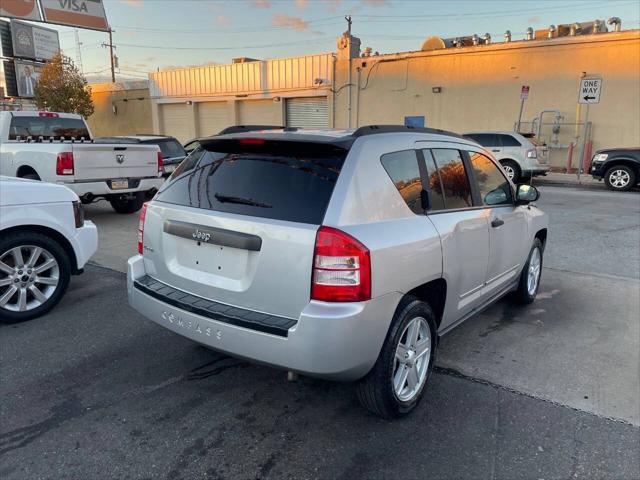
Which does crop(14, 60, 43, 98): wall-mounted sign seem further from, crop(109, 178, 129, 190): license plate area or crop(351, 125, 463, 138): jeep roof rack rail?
crop(351, 125, 463, 138): jeep roof rack rail

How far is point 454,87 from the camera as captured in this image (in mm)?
22000

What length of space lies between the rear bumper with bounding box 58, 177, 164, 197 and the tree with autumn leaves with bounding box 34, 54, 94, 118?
2522 centimetres

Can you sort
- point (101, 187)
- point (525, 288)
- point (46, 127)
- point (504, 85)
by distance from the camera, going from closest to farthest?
point (525, 288) < point (101, 187) < point (46, 127) < point (504, 85)

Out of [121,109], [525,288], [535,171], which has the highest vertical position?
[121,109]

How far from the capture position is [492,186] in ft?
13.7

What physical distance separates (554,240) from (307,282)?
6.81 metres

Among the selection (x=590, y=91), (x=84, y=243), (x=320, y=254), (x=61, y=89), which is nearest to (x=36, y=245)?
(x=84, y=243)

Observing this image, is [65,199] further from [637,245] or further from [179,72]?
[179,72]

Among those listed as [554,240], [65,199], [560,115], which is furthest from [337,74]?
[65,199]

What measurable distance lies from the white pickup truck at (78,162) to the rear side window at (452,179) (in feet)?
21.2

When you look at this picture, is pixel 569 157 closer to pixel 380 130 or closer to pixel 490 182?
pixel 490 182

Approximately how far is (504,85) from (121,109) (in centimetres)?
2675

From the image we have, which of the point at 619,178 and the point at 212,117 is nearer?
the point at 619,178

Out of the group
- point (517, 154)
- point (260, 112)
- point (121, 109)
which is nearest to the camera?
point (517, 154)
